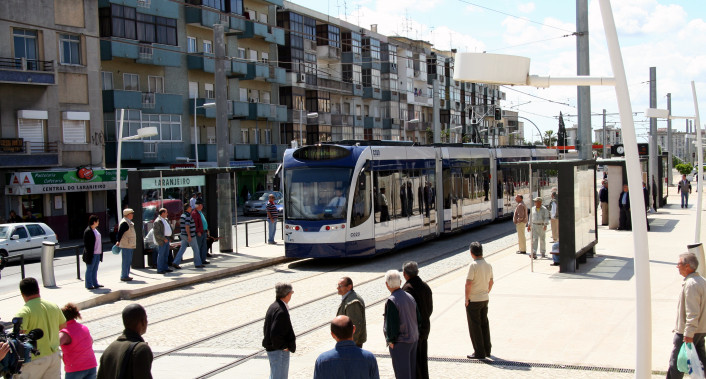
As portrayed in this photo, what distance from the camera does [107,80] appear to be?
4309 centimetres

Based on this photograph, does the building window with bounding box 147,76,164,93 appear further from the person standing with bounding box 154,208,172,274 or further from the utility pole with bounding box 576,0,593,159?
the utility pole with bounding box 576,0,593,159

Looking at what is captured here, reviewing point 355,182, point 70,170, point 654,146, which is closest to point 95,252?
point 355,182

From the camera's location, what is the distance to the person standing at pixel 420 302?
27.0ft

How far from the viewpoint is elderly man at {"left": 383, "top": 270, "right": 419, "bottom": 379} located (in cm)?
759

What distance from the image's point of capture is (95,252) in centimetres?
1593

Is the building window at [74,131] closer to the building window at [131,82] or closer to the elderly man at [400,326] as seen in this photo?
the building window at [131,82]

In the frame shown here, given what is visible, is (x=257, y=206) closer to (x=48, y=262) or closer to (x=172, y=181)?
(x=172, y=181)

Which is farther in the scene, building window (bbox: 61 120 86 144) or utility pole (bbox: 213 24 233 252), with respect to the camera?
building window (bbox: 61 120 86 144)

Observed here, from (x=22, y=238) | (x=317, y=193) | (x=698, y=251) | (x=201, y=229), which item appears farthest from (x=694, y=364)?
(x=22, y=238)

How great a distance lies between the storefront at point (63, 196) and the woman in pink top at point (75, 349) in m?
28.8

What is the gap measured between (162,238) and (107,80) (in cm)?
2786

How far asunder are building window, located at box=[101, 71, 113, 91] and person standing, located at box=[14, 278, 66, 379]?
37.7 m

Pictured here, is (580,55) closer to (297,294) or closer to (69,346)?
(297,294)

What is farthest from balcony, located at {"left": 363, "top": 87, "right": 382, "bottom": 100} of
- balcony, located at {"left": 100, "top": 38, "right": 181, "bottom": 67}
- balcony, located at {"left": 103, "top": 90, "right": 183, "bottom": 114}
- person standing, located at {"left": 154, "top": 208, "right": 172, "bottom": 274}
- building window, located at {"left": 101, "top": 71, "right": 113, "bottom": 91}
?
person standing, located at {"left": 154, "top": 208, "right": 172, "bottom": 274}
